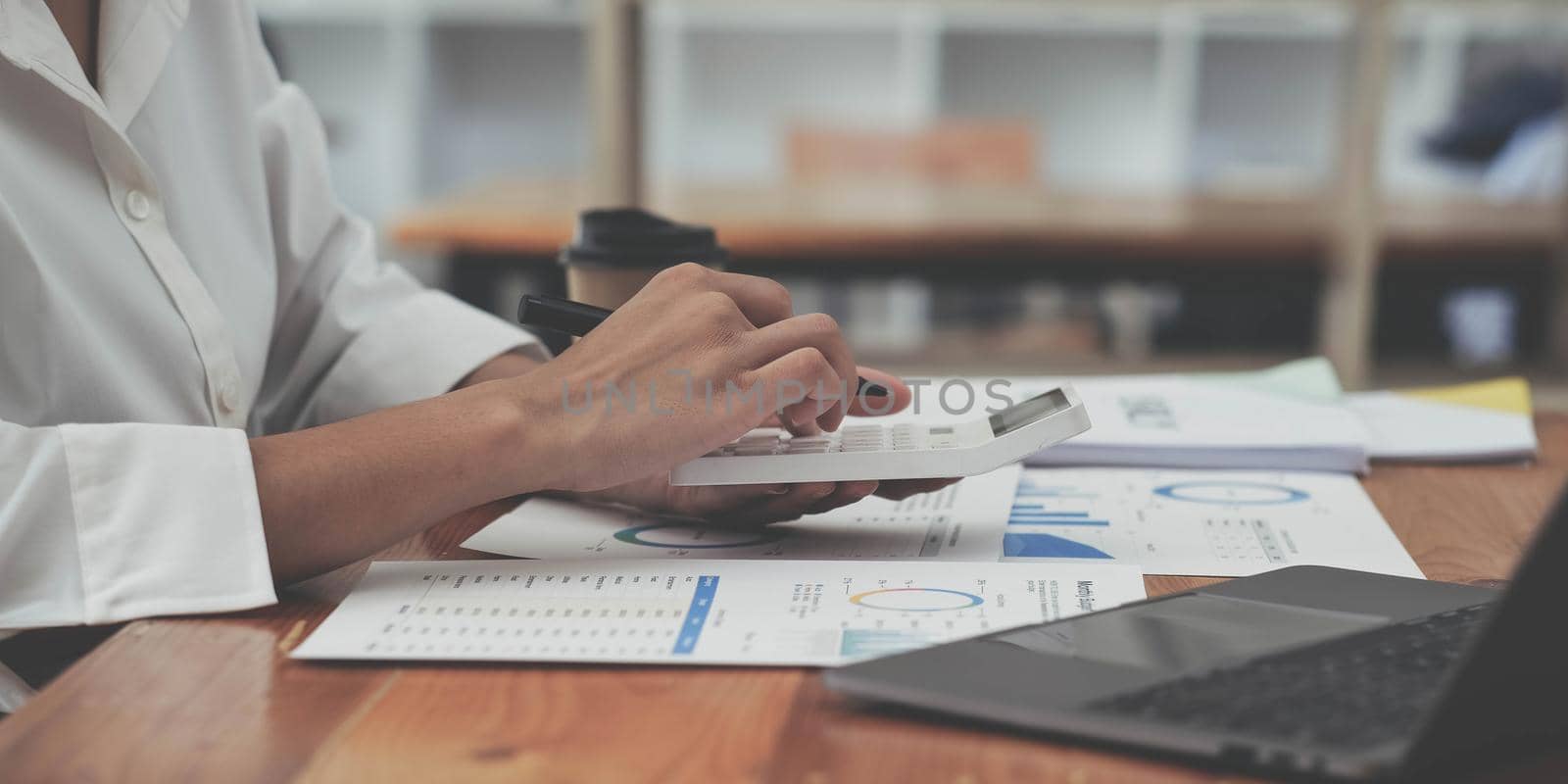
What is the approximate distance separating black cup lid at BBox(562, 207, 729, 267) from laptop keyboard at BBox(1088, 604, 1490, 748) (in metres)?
0.47

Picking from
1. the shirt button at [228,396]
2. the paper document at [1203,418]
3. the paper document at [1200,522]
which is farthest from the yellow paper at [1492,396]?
the shirt button at [228,396]

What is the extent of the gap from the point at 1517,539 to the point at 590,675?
1.66ft

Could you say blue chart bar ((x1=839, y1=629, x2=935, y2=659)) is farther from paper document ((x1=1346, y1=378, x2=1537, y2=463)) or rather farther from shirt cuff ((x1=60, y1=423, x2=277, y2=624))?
paper document ((x1=1346, y1=378, x2=1537, y2=463))

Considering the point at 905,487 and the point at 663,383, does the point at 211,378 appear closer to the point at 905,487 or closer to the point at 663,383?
the point at 663,383

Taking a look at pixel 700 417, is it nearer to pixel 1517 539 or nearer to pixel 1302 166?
pixel 1517 539

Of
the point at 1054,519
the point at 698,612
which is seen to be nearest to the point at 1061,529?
the point at 1054,519

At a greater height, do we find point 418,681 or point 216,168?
point 216,168

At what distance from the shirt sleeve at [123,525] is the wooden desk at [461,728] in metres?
0.02

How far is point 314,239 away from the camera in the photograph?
982 mm

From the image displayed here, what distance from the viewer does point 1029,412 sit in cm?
72

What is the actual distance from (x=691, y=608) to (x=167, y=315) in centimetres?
35

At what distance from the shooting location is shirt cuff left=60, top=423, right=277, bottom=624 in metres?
0.59

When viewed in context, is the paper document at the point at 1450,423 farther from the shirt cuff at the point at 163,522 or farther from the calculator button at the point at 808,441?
the shirt cuff at the point at 163,522

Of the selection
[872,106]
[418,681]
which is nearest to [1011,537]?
[418,681]
